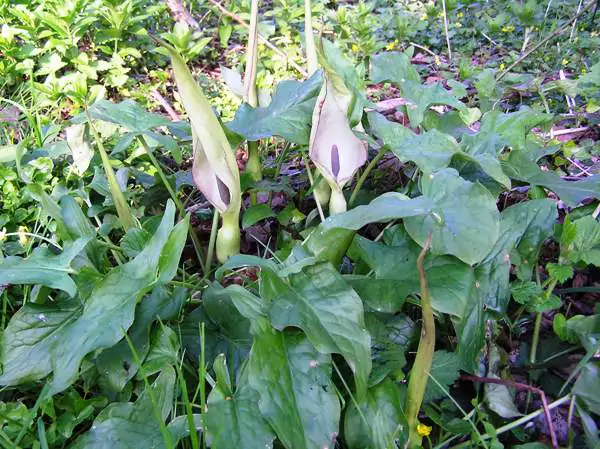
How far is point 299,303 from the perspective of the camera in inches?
27.2

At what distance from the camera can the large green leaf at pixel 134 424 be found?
0.66 m

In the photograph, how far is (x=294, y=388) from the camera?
648 millimetres

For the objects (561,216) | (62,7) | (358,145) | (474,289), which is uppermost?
(62,7)

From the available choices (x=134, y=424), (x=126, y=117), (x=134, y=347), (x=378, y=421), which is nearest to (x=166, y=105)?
(x=126, y=117)

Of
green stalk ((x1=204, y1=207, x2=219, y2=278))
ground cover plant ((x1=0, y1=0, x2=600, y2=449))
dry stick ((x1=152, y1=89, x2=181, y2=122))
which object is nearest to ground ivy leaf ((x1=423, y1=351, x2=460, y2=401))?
ground cover plant ((x1=0, y1=0, x2=600, y2=449))

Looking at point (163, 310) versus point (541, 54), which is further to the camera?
point (541, 54)

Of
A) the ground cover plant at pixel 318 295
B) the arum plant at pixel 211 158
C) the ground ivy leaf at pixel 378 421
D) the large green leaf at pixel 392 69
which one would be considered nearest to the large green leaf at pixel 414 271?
the ground cover plant at pixel 318 295

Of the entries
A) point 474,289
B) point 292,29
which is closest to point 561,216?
point 474,289

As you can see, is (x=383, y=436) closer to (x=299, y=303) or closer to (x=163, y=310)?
(x=299, y=303)

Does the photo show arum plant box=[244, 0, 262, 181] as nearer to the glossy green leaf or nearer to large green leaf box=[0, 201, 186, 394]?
the glossy green leaf

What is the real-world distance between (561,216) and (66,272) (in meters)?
0.98

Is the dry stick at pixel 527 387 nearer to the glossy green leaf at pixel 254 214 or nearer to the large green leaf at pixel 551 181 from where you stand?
the large green leaf at pixel 551 181

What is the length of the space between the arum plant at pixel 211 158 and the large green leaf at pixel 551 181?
0.50 meters

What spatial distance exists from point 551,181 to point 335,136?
0.40m
